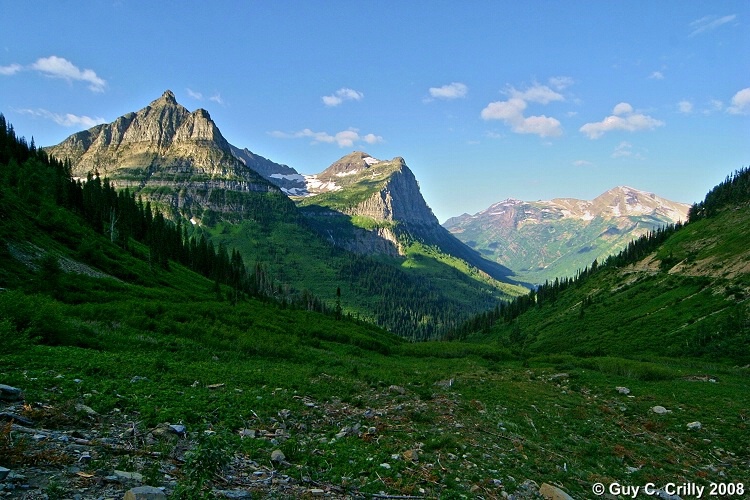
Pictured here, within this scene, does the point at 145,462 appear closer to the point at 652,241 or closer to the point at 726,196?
the point at 652,241

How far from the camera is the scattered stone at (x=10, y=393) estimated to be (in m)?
10.2

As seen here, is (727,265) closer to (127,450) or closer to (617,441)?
(617,441)

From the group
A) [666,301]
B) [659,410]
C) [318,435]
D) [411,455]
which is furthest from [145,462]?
[666,301]

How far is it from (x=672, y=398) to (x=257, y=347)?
32032mm

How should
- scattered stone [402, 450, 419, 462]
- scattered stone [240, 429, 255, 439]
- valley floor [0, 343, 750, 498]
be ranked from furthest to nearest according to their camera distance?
scattered stone [402, 450, 419, 462], scattered stone [240, 429, 255, 439], valley floor [0, 343, 750, 498]

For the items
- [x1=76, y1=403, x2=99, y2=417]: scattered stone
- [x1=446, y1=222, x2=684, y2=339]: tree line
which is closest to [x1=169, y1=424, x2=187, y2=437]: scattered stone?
[x1=76, y1=403, x2=99, y2=417]: scattered stone

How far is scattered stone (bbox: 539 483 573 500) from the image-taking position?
1127 cm

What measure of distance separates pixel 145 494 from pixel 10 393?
23.3 ft

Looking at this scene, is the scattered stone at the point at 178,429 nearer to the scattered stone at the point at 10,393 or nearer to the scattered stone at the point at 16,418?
the scattered stone at the point at 16,418

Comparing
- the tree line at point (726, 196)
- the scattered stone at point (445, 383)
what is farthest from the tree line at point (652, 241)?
the scattered stone at point (445, 383)

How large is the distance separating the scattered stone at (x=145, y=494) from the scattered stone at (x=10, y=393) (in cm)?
648

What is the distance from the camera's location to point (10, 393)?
10375mm

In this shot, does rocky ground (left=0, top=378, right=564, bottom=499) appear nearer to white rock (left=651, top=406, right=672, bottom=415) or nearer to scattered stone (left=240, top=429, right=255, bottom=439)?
scattered stone (left=240, top=429, right=255, bottom=439)

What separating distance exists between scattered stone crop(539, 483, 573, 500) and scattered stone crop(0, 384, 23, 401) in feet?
49.7
